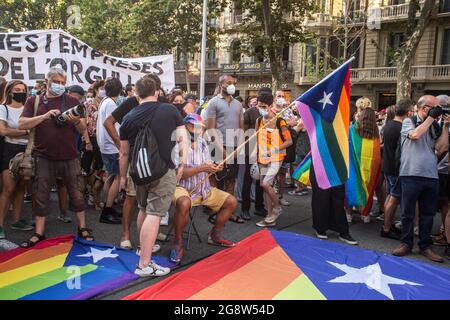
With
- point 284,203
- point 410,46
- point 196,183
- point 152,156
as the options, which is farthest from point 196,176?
point 410,46

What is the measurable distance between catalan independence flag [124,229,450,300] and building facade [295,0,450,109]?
1997cm

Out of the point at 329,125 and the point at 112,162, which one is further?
the point at 112,162

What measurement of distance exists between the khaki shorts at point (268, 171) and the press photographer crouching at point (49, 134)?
2459mm

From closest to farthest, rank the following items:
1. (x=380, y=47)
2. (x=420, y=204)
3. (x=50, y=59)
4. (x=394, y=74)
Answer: (x=420, y=204)
(x=50, y=59)
(x=394, y=74)
(x=380, y=47)

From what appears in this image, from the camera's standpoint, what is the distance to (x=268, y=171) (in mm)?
5809

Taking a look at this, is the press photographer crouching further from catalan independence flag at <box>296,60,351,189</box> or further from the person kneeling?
catalan independence flag at <box>296,60,351,189</box>

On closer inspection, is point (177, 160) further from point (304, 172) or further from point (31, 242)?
point (304, 172)

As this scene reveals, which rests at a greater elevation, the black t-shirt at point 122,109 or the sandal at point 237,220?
the black t-shirt at point 122,109

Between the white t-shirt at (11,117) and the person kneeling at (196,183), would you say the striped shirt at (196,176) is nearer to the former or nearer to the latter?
the person kneeling at (196,183)

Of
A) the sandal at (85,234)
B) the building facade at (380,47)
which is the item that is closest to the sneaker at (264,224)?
the sandal at (85,234)

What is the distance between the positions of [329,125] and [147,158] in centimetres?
227

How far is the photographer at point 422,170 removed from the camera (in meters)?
4.67

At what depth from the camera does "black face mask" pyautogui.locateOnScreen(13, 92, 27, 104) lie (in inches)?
197

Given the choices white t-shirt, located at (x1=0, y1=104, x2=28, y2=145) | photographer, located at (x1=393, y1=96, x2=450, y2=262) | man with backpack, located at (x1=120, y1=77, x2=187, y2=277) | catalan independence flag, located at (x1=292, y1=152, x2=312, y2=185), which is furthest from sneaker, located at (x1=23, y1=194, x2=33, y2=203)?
photographer, located at (x1=393, y1=96, x2=450, y2=262)
